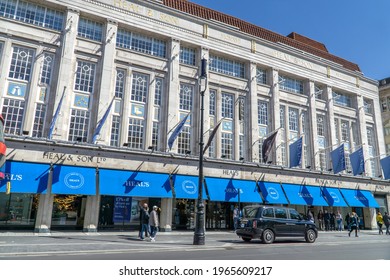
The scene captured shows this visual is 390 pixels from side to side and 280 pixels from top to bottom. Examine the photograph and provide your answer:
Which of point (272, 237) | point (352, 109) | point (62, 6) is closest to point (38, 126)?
point (62, 6)

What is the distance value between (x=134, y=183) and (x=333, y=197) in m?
18.9

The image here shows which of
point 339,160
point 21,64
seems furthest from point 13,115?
point 339,160

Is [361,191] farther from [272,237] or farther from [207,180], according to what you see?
[272,237]

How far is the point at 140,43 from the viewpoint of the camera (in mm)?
23359

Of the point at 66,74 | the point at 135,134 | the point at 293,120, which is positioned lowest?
the point at 135,134

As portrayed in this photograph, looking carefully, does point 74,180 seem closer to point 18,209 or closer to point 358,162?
point 18,209

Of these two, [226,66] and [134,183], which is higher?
[226,66]

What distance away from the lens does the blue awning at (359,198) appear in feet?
91.9

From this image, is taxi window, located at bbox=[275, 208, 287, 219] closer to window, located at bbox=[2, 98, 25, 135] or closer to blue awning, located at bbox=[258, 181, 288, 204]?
blue awning, located at bbox=[258, 181, 288, 204]

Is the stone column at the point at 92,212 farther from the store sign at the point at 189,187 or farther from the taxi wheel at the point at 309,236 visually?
the taxi wheel at the point at 309,236

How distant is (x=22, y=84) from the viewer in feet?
61.5

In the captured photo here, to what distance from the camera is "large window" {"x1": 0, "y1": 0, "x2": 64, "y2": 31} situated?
19281mm

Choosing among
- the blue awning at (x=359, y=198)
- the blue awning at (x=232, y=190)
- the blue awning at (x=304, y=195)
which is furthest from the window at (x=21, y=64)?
the blue awning at (x=359, y=198)

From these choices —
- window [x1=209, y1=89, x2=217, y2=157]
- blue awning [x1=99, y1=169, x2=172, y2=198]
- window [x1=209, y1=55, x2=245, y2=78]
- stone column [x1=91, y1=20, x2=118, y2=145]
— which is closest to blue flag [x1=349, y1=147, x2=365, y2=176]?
window [x1=209, y1=55, x2=245, y2=78]
